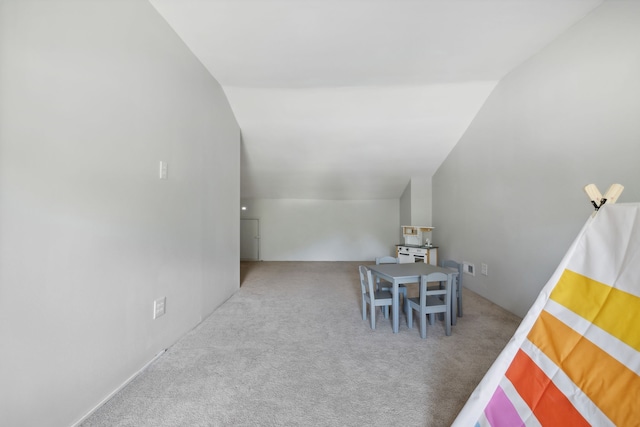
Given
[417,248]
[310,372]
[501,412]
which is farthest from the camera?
[417,248]

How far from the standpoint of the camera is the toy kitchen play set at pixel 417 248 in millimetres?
4641

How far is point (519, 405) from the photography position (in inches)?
37.2

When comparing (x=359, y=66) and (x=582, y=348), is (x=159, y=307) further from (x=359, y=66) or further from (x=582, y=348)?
(x=359, y=66)

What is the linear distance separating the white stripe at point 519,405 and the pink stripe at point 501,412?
0.04 feet

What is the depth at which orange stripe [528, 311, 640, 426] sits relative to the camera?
74 cm

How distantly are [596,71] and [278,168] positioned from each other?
4198mm

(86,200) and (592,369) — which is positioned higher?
(86,200)

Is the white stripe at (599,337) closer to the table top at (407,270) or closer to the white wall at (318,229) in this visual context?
the table top at (407,270)

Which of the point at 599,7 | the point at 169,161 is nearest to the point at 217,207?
the point at 169,161

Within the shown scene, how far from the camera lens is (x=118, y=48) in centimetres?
159

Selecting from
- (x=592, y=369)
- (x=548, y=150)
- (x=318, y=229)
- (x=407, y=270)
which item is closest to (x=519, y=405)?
(x=592, y=369)

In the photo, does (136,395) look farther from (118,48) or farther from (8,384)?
(118,48)

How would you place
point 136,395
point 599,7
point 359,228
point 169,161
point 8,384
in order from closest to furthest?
point 8,384
point 136,395
point 599,7
point 169,161
point 359,228

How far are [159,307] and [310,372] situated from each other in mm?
1191
